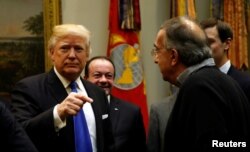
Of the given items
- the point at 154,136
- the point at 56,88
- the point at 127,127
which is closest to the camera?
the point at 56,88

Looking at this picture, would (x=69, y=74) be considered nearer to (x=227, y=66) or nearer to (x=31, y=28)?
(x=227, y=66)

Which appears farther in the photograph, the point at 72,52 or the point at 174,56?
the point at 72,52

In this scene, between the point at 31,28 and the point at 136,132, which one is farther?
the point at 31,28

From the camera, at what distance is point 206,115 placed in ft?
6.29

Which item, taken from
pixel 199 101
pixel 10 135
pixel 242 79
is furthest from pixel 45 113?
pixel 242 79

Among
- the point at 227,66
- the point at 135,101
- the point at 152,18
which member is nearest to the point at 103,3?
the point at 152,18

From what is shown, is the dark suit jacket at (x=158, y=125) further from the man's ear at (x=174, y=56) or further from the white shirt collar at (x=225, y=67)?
the man's ear at (x=174, y=56)

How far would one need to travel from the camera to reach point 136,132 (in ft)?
11.3

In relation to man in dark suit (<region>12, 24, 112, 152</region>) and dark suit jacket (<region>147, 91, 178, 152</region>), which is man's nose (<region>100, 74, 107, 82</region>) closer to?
dark suit jacket (<region>147, 91, 178, 152</region>)

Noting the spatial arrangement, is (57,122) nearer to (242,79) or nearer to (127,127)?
(127,127)

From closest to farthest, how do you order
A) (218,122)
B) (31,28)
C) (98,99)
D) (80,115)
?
(218,122) → (80,115) → (98,99) → (31,28)

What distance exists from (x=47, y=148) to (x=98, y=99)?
0.53 meters

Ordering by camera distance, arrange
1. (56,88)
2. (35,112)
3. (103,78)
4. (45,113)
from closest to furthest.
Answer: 1. (45,113)
2. (35,112)
3. (56,88)
4. (103,78)

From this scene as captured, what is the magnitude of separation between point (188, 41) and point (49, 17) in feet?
10.3
